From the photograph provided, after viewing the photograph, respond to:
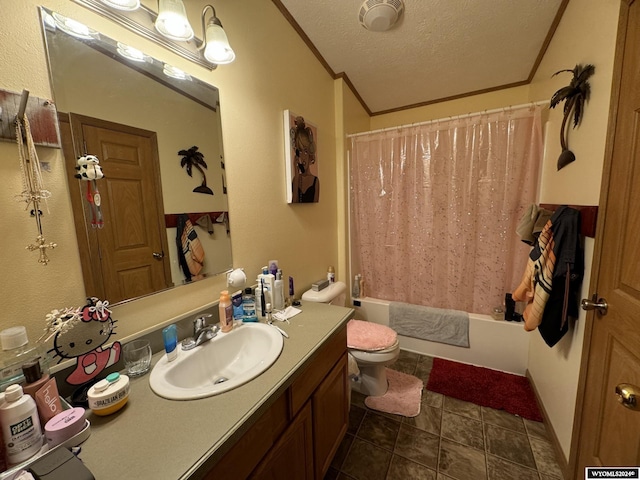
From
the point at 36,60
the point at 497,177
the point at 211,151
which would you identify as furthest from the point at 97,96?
the point at 497,177

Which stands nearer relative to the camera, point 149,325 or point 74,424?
point 74,424

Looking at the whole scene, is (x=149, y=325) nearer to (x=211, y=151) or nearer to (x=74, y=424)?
(x=74, y=424)

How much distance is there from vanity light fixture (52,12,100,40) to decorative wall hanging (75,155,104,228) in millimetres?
363

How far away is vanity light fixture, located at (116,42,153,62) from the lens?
884mm

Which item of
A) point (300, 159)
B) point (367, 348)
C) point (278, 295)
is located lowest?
point (367, 348)

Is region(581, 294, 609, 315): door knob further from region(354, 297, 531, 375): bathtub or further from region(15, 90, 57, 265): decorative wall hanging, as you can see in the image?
region(15, 90, 57, 265): decorative wall hanging

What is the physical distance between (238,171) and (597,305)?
5.33ft

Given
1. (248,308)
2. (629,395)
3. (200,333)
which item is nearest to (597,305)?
(629,395)

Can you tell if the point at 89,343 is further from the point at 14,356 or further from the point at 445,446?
the point at 445,446

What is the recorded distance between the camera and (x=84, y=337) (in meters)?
0.77

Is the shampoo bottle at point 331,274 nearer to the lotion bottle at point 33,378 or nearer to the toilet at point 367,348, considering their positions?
the toilet at point 367,348

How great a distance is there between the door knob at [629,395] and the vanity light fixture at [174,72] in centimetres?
189

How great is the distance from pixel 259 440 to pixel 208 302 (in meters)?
0.64

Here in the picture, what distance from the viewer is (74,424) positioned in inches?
24.1
